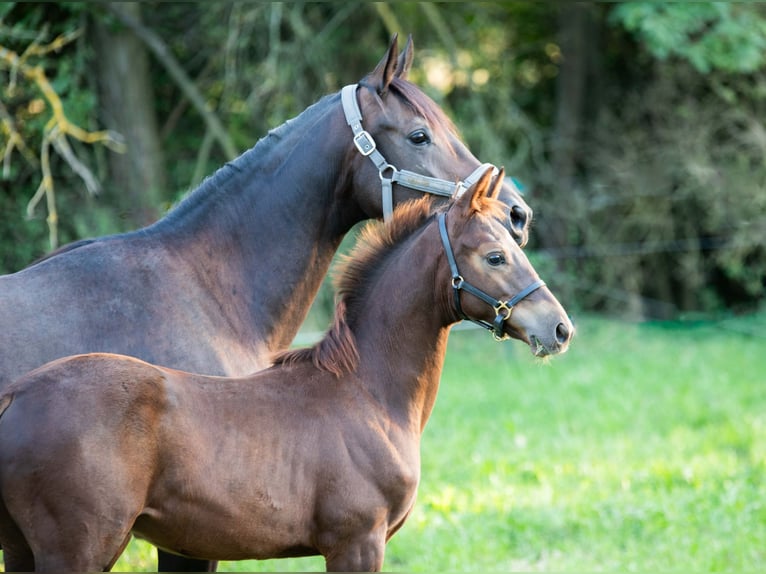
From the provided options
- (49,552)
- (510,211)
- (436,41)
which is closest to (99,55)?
(436,41)

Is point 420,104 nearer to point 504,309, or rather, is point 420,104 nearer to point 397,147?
point 397,147

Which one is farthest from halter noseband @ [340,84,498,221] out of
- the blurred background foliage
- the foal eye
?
the blurred background foliage

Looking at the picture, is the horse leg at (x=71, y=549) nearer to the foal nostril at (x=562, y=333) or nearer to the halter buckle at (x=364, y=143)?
the foal nostril at (x=562, y=333)

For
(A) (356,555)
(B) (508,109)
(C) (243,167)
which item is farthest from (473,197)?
(B) (508,109)

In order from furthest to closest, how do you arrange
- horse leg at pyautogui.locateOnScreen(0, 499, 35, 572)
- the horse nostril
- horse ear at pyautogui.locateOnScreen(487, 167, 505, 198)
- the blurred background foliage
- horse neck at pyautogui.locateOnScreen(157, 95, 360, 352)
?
the blurred background foliage, horse neck at pyautogui.locateOnScreen(157, 95, 360, 352), the horse nostril, horse ear at pyautogui.locateOnScreen(487, 167, 505, 198), horse leg at pyautogui.locateOnScreen(0, 499, 35, 572)

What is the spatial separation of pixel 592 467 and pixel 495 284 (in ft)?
12.0

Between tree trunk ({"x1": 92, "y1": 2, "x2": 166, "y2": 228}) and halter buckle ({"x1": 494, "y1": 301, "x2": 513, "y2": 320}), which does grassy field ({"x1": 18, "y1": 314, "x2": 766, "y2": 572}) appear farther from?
tree trunk ({"x1": 92, "y1": 2, "x2": 166, "y2": 228})

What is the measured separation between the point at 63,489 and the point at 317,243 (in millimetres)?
1547

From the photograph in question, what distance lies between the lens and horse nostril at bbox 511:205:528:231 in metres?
3.51

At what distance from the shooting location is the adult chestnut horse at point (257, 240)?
3350 millimetres

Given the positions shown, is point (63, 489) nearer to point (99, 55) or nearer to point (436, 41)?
point (99, 55)

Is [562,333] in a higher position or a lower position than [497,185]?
lower

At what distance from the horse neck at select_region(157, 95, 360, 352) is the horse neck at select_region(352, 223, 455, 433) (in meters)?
0.52

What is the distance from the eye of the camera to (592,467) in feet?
20.9
